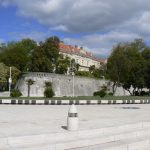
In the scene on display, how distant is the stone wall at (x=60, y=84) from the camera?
223 ft

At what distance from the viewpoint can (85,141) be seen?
969 cm

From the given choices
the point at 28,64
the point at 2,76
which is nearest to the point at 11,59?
the point at 28,64

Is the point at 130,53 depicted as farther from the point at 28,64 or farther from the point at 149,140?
Result: the point at 149,140

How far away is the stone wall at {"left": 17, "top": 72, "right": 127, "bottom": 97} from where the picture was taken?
6794 cm

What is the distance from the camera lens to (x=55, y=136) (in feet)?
32.0

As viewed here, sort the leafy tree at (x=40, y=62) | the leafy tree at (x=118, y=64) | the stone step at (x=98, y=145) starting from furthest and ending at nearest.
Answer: the leafy tree at (x=40, y=62), the leafy tree at (x=118, y=64), the stone step at (x=98, y=145)

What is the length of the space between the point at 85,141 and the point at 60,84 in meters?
62.1

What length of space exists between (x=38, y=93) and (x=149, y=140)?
58165mm

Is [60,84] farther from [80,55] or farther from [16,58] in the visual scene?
[80,55]

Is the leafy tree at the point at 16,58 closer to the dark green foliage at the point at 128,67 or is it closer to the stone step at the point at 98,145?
the dark green foliage at the point at 128,67

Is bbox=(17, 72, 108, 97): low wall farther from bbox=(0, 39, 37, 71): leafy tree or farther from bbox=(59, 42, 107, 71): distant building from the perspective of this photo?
bbox=(59, 42, 107, 71): distant building

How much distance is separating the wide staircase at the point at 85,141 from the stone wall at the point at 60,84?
56.6 metres

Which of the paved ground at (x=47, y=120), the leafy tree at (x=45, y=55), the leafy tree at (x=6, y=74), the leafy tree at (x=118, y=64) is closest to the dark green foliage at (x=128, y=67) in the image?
the leafy tree at (x=118, y=64)

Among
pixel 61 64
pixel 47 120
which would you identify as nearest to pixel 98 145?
pixel 47 120
